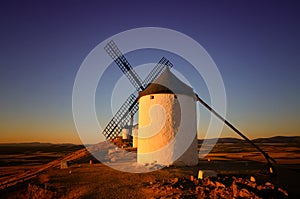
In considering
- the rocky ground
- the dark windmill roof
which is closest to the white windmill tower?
the dark windmill roof

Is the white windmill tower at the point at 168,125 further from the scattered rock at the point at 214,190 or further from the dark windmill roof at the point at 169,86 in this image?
the scattered rock at the point at 214,190

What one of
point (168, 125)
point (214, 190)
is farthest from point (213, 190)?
point (168, 125)

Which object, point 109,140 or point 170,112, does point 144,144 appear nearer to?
point 170,112

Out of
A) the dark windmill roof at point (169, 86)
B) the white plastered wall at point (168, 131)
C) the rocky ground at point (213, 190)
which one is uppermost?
the dark windmill roof at point (169, 86)

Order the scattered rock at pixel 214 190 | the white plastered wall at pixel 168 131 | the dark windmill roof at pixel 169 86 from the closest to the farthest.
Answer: the scattered rock at pixel 214 190 < the white plastered wall at pixel 168 131 < the dark windmill roof at pixel 169 86

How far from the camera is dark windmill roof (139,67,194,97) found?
45.4 feet

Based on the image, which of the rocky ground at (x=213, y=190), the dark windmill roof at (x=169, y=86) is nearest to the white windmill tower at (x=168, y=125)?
the dark windmill roof at (x=169, y=86)

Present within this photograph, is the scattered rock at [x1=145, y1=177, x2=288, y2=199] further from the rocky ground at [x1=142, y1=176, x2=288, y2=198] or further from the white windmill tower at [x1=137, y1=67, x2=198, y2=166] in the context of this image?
the white windmill tower at [x1=137, y1=67, x2=198, y2=166]

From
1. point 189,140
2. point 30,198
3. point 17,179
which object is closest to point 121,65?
point 189,140

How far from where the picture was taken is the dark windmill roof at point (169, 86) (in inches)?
A: 544

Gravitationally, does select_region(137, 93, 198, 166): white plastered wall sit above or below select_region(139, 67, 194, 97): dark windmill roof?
below

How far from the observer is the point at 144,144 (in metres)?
13.9

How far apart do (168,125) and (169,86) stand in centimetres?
259

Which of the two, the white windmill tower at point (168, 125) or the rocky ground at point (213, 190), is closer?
the rocky ground at point (213, 190)
